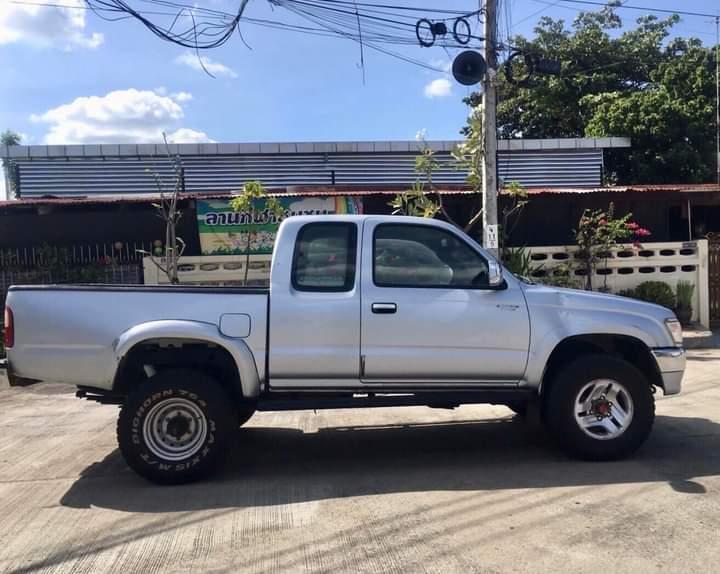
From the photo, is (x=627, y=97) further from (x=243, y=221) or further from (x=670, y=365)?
(x=670, y=365)

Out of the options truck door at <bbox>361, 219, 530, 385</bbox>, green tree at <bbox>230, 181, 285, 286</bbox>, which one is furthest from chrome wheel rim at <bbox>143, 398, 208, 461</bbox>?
green tree at <bbox>230, 181, 285, 286</bbox>

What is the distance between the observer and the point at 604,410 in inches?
214

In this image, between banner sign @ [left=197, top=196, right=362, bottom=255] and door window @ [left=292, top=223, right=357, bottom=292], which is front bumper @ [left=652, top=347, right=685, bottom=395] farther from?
banner sign @ [left=197, top=196, right=362, bottom=255]

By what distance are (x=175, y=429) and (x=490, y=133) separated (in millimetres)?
7431

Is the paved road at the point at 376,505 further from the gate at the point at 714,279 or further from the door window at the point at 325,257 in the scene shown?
the gate at the point at 714,279

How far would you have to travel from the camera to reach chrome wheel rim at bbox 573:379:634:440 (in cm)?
539

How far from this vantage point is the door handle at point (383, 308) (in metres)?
5.14

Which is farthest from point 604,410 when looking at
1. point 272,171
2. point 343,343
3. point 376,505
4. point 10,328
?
point 272,171

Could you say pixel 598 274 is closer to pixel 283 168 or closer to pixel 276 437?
pixel 283 168

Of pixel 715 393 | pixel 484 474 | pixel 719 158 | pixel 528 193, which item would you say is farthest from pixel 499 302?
pixel 719 158

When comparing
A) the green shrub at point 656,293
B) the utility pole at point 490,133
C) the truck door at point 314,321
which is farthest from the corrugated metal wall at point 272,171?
the truck door at point 314,321

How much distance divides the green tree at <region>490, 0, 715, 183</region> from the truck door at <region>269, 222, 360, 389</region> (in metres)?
16.8

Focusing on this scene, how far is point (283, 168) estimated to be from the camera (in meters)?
16.5

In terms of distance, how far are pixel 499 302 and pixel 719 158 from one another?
1841 cm
